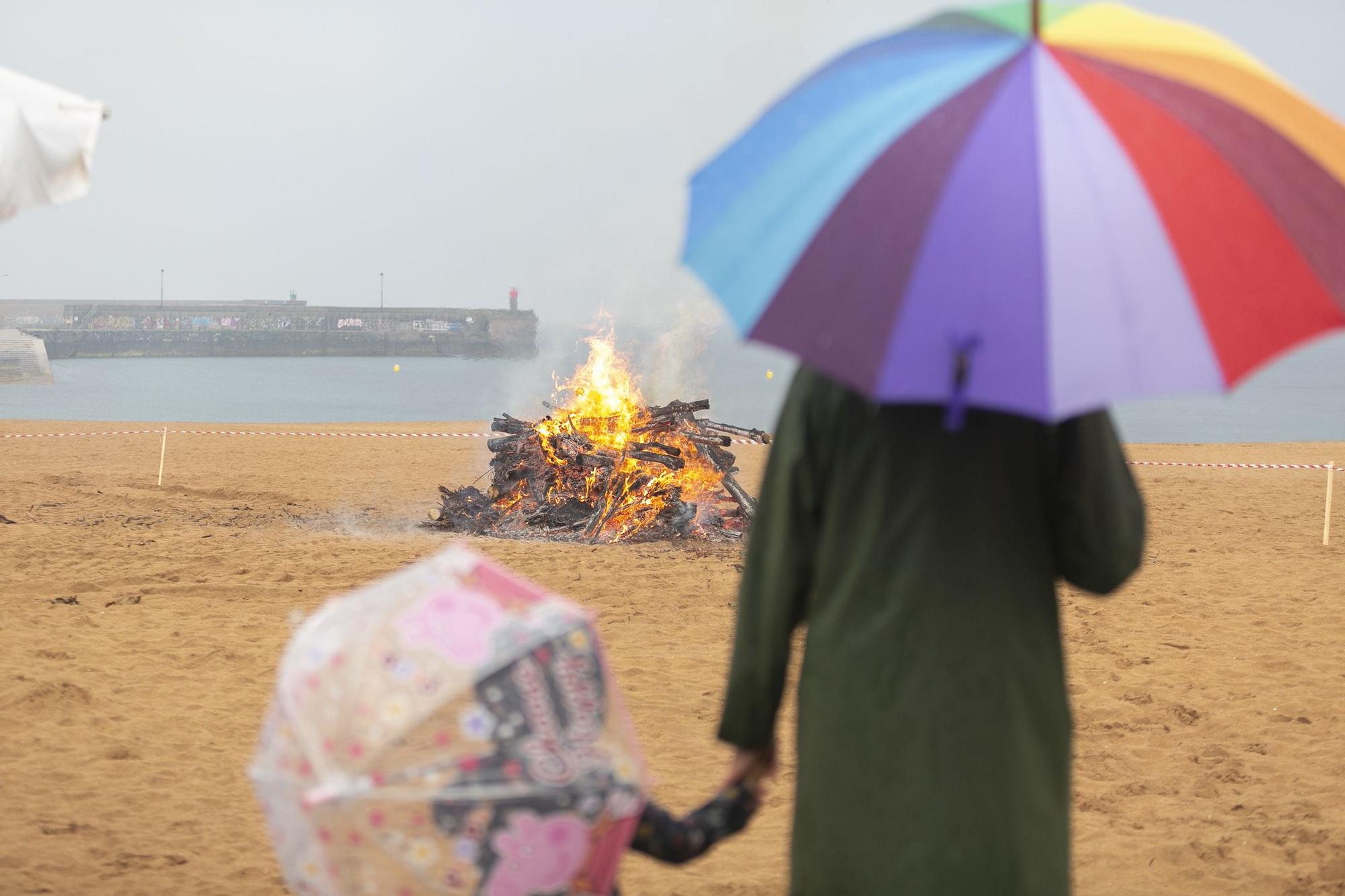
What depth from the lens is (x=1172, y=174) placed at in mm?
2072

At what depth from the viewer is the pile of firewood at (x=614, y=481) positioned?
12.6 metres

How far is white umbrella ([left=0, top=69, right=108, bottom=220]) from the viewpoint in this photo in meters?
3.99

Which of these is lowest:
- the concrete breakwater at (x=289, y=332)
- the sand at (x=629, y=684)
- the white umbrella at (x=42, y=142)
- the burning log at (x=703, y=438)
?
the sand at (x=629, y=684)

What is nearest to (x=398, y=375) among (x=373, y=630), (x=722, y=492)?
(x=722, y=492)

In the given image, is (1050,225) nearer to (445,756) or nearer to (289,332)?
(445,756)

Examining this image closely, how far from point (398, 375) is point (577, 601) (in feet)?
384

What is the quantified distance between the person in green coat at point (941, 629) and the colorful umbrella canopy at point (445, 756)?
44 cm

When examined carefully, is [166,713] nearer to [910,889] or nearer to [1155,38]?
[910,889]

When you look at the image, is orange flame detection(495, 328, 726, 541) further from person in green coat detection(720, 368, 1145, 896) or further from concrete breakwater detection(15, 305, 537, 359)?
concrete breakwater detection(15, 305, 537, 359)

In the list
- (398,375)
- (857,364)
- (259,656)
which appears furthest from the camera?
(398,375)

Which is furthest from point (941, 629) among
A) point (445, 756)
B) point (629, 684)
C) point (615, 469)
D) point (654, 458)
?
point (615, 469)

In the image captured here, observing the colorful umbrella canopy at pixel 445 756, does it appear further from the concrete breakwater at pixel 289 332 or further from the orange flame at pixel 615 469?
the concrete breakwater at pixel 289 332

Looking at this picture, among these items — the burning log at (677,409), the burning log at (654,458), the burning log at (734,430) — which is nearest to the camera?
the burning log at (654,458)

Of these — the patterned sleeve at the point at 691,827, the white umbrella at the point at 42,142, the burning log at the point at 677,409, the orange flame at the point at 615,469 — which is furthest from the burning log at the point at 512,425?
the patterned sleeve at the point at 691,827
